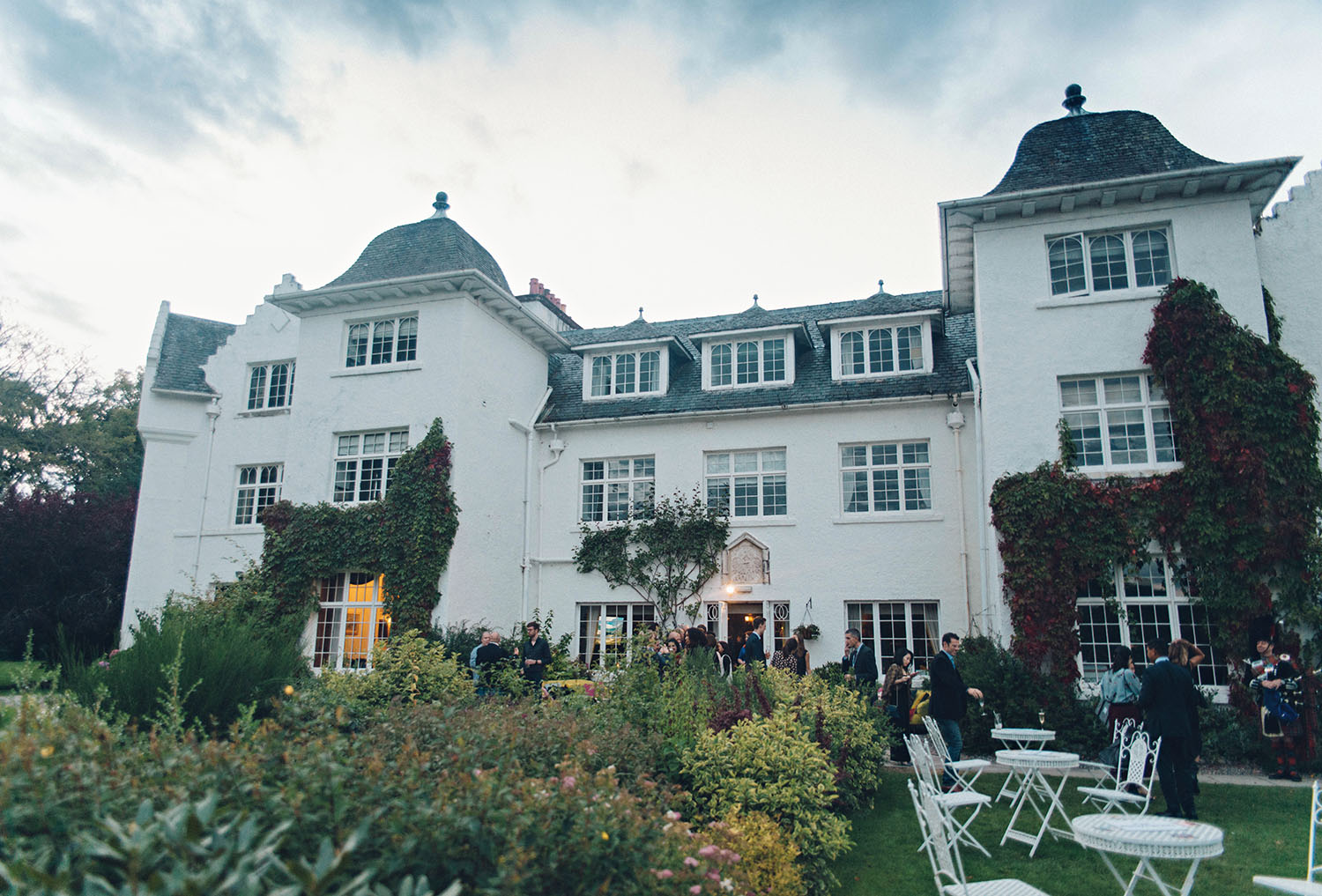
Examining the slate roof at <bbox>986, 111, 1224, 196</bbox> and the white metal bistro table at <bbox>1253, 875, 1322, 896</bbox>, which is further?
the slate roof at <bbox>986, 111, 1224, 196</bbox>

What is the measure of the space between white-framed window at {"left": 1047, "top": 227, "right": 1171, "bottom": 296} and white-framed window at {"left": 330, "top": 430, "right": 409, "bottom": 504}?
14418 mm

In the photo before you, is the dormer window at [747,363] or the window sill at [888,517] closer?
the window sill at [888,517]

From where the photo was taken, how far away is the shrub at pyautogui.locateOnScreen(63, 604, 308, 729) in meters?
6.75

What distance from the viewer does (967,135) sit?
465 inches

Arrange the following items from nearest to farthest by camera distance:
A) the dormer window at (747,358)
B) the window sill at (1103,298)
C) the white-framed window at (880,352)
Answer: the window sill at (1103,298) → the white-framed window at (880,352) → the dormer window at (747,358)

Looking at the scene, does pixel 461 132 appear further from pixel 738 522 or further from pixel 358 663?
pixel 358 663

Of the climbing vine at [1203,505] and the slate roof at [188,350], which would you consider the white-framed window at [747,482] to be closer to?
the climbing vine at [1203,505]

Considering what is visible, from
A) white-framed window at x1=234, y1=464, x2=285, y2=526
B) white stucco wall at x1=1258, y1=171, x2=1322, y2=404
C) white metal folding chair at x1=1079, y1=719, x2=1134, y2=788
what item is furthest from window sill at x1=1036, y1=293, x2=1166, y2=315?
white-framed window at x1=234, y1=464, x2=285, y2=526

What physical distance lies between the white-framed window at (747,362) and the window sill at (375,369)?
7.33 m

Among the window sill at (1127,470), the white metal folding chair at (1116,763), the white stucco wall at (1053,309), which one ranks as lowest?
the white metal folding chair at (1116,763)

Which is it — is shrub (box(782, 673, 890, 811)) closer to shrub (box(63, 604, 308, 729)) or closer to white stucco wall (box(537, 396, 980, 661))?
shrub (box(63, 604, 308, 729))

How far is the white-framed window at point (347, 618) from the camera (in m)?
18.2

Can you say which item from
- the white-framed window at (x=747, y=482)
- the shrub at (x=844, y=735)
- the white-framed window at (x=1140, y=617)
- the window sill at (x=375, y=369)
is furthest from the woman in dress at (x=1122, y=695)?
the window sill at (x=375, y=369)

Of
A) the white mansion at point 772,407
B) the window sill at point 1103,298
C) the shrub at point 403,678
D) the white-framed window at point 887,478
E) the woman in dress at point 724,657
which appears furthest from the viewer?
the white-framed window at point 887,478
